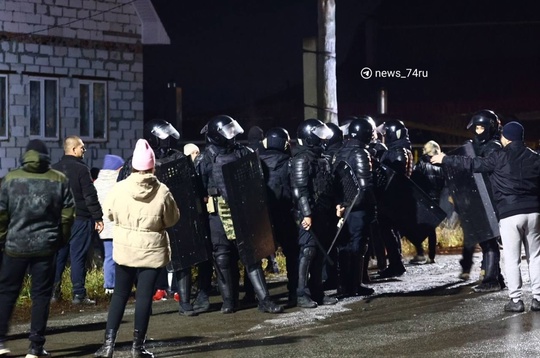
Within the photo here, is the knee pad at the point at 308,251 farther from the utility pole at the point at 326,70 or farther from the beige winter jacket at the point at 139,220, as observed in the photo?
the utility pole at the point at 326,70

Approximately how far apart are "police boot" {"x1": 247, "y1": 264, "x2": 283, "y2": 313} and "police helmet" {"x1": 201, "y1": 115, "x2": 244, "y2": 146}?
126cm

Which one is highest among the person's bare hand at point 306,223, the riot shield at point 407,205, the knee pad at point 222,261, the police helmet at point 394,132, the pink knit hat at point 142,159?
the police helmet at point 394,132

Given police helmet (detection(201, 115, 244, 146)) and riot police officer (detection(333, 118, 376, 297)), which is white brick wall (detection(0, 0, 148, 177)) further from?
police helmet (detection(201, 115, 244, 146))

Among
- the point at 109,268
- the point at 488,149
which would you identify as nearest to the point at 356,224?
the point at 488,149

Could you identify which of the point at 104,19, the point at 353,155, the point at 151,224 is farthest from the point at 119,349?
the point at 104,19

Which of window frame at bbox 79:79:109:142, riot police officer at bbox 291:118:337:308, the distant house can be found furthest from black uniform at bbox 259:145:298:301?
window frame at bbox 79:79:109:142

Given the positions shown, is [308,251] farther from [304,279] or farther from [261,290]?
[261,290]

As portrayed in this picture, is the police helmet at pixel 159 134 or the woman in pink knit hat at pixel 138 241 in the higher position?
the police helmet at pixel 159 134

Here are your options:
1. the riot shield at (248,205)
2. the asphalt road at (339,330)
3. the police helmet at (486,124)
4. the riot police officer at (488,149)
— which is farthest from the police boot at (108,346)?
the police helmet at (486,124)

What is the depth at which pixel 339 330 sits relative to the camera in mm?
10977

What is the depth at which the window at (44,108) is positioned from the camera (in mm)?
25188

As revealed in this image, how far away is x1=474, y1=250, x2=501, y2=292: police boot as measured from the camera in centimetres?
1382

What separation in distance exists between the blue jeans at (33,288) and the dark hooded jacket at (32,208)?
86 millimetres

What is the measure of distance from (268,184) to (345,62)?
3359 cm
